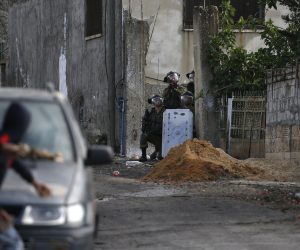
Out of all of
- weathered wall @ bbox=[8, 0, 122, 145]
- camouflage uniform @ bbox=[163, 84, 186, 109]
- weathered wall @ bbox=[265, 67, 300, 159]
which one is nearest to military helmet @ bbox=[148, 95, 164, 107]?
camouflage uniform @ bbox=[163, 84, 186, 109]

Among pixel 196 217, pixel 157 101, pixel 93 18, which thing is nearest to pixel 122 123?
pixel 157 101

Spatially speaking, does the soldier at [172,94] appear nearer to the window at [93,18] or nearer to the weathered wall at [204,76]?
the weathered wall at [204,76]

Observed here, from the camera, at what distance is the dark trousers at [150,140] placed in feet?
67.3

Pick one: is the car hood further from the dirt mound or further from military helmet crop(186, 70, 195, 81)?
military helmet crop(186, 70, 195, 81)

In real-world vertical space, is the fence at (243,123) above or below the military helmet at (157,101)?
below

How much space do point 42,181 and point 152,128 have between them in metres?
14.0

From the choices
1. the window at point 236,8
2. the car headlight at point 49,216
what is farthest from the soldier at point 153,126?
the car headlight at point 49,216

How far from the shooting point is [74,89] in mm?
25938

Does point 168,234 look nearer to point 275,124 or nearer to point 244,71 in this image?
point 275,124

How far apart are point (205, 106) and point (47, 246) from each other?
1462cm

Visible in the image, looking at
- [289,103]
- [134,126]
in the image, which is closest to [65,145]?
[289,103]

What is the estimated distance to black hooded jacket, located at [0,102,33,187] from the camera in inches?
249

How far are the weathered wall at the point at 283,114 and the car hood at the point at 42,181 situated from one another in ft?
33.4

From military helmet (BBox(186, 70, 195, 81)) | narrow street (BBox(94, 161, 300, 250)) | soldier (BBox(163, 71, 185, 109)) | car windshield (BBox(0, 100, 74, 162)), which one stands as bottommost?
narrow street (BBox(94, 161, 300, 250))
